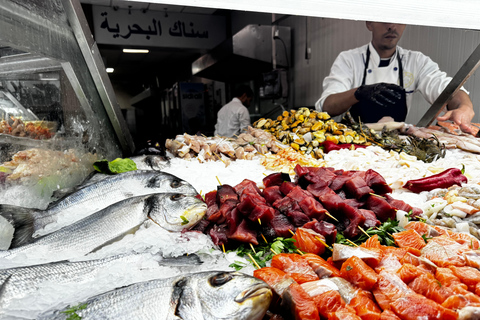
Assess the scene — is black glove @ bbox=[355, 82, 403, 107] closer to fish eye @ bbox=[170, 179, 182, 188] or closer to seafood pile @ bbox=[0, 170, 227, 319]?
fish eye @ bbox=[170, 179, 182, 188]

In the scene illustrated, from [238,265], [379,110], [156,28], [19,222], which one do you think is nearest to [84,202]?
[19,222]

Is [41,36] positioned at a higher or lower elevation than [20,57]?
higher

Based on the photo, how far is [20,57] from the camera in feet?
5.34

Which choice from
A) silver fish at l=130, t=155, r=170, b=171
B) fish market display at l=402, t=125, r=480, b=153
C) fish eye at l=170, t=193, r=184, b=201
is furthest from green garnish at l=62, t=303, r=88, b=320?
fish market display at l=402, t=125, r=480, b=153

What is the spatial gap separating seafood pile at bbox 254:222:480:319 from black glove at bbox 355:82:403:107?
3897mm

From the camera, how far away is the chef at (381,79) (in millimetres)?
5250

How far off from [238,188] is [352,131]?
2549 millimetres

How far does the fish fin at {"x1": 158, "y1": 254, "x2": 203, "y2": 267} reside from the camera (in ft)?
4.19

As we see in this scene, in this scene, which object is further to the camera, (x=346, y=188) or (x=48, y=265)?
(x=346, y=188)

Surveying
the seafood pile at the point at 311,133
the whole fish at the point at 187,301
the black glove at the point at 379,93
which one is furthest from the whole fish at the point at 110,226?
the black glove at the point at 379,93

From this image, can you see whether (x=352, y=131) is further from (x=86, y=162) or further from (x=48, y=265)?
(x=48, y=265)

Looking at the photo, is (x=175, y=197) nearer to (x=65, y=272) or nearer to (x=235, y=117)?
(x=65, y=272)

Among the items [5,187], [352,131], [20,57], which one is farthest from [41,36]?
[352,131]

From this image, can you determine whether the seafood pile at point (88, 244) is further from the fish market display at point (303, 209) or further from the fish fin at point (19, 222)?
the fish market display at point (303, 209)
